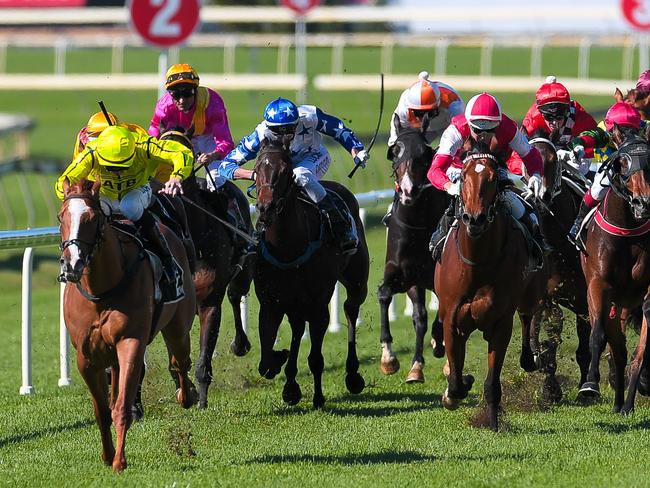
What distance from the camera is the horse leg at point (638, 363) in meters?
8.29

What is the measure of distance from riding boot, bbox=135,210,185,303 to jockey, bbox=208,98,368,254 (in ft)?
3.96

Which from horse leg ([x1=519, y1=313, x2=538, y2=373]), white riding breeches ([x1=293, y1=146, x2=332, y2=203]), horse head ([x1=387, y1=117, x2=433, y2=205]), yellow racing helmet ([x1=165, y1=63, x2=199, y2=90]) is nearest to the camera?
white riding breeches ([x1=293, y1=146, x2=332, y2=203])

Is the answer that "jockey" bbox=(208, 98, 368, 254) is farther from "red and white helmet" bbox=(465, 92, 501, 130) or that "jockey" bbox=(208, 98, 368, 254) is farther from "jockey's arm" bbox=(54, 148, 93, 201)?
"jockey's arm" bbox=(54, 148, 93, 201)

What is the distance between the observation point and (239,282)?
1000cm

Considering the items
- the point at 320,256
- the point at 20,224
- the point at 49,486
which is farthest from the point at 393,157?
the point at 20,224

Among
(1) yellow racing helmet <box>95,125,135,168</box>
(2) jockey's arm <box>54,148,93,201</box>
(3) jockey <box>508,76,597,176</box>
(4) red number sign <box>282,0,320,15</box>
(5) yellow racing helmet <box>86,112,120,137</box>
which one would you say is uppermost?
(4) red number sign <box>282,0,320,15</box>

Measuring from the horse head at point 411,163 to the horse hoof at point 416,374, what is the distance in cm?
123

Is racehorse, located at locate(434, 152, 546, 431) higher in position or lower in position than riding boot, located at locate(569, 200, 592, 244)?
lower

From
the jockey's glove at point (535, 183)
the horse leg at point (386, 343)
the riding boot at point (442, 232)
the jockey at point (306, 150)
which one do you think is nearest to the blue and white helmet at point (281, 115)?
the jockey at point (306, 150)

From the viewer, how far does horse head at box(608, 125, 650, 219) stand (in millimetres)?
7938

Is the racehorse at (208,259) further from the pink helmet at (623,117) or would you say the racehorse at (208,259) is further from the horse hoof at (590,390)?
the pink helmet at (623,117)

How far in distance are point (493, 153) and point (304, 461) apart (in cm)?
215

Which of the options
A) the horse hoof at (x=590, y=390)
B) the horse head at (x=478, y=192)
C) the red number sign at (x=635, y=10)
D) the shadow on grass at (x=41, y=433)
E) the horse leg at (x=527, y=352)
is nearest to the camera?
the horse head at (x=478, y=192)

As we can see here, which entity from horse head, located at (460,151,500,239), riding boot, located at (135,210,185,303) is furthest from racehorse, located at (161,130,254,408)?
horse head, located at (460,151,500,239)
